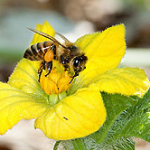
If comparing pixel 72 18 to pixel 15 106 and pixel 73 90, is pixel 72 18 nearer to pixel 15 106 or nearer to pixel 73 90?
pixel 73 90

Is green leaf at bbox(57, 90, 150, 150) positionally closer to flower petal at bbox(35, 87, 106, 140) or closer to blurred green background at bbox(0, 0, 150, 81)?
flower petal at bbox(35, 87, 106, 140)

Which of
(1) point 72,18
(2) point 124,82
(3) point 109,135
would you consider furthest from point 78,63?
(1) point 72,18

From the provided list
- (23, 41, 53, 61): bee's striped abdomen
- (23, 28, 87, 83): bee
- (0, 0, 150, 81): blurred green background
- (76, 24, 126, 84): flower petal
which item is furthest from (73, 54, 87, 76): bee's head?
(0, 0, 150, 81): blurred green background

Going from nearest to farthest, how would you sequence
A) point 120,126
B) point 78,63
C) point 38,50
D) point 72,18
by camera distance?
point 120,126, point 78,63, point 38,50, point 72,18

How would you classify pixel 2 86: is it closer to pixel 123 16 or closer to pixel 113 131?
pixel 113 131

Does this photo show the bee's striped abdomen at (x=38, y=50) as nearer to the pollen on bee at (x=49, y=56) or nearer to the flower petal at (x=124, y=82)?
the pollen on bee at (x=49, y=56)

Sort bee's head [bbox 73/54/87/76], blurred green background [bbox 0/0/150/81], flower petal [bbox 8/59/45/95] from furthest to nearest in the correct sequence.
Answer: blurred green background [bbox 0/0/150/81]
flower petal [bbox 8/59/45/95]
bee's head [bbox 73/54/87/76]
